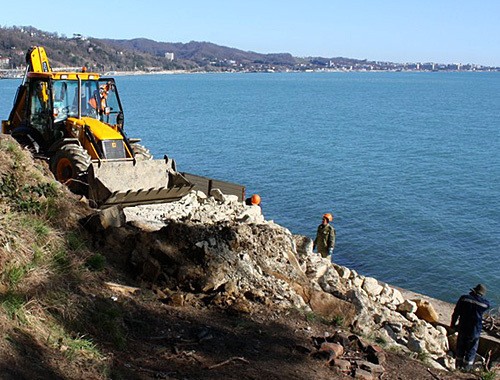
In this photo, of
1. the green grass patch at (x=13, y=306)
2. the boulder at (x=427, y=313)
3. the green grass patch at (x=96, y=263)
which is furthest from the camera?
the boulder at (x=427, y=313)

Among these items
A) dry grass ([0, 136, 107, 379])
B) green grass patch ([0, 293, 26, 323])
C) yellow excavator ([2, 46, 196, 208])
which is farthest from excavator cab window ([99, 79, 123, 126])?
green grass patch ([0, 293, 26, 323])

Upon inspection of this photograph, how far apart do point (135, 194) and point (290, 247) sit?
4.20 metres

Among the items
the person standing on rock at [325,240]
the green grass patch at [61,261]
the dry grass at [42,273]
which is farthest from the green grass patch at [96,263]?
the person standing on rock at [325,240]

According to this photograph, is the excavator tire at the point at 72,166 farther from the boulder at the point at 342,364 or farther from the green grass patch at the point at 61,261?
the boulder at the point at 342,364

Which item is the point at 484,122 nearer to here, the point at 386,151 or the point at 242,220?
the point at 386,151

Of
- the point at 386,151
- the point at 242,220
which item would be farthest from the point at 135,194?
the point at 386,151

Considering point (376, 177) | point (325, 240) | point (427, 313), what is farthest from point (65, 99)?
point (376, 177)

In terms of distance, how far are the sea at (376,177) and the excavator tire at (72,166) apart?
359 inches

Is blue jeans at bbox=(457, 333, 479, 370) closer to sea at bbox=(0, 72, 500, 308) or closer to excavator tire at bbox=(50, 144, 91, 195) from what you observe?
sea at bbox=(0, 72, 500, 308)

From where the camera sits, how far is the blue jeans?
10.5 metres

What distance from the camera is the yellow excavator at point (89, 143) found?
44.9 ft

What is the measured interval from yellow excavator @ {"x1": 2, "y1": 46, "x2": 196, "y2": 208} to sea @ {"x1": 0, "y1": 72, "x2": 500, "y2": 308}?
25.5 ft

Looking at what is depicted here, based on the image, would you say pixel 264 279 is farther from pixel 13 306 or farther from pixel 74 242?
pixel 13 306

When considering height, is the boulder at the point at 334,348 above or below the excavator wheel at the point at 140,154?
below
